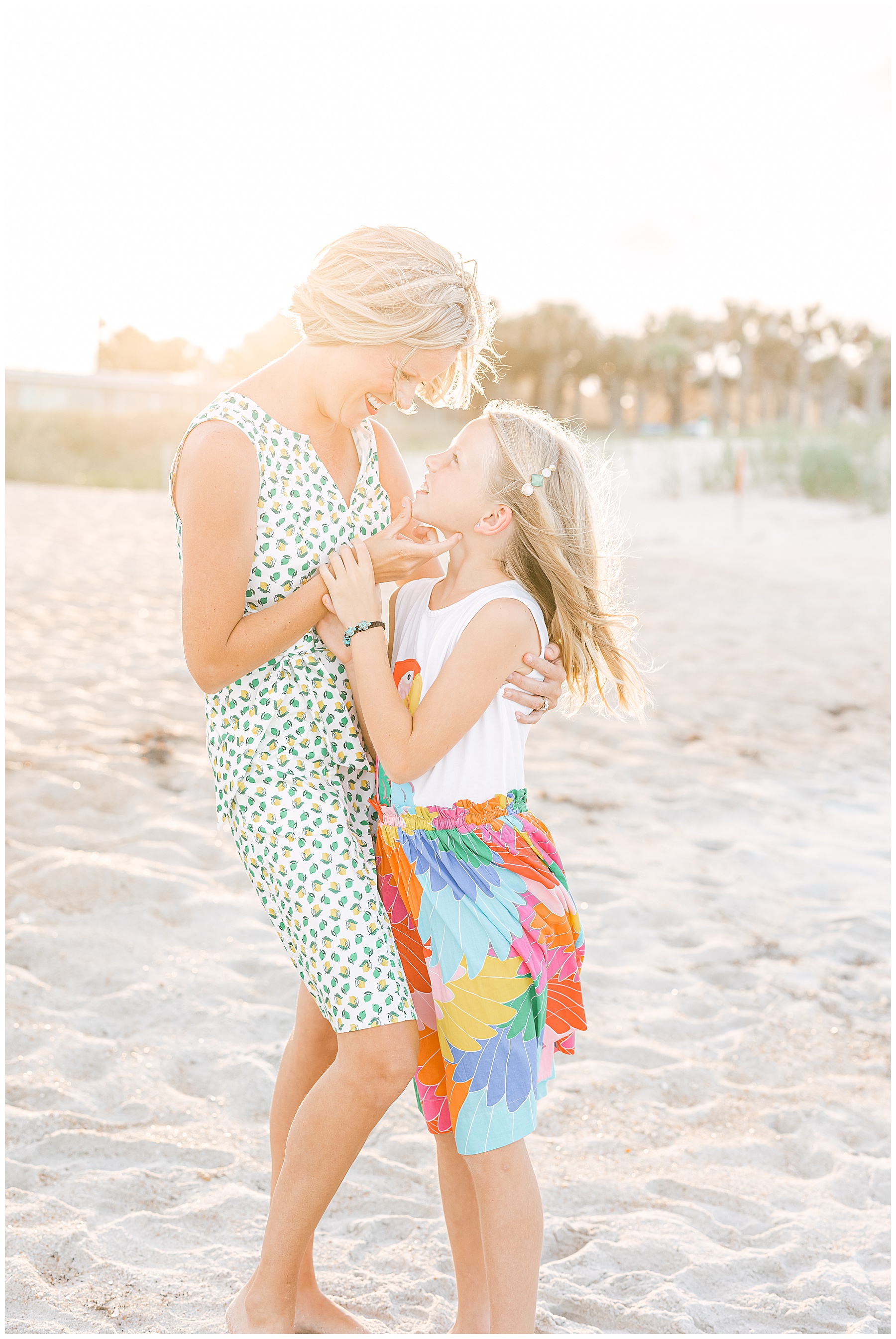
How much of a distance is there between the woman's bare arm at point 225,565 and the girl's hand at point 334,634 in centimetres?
5

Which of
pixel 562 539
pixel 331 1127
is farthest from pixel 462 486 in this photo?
pixel 331 1127

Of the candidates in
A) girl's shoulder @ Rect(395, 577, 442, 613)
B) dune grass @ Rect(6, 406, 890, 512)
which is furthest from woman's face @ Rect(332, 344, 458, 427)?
A: dune grass @ Rect(6, 406, 890, 512)

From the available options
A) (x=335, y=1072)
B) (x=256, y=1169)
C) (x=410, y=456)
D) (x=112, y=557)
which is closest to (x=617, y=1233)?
(x=256, y=1169)

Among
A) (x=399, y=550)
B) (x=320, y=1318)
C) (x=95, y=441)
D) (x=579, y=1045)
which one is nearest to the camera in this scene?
(x=399, y=550)

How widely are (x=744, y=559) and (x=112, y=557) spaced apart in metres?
6.57

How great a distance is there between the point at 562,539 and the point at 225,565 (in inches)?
23.0

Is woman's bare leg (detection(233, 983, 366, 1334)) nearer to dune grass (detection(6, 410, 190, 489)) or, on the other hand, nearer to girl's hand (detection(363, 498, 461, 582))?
girl's hand (detection(363, 498, 461, 582))

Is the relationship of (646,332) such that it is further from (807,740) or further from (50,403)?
(807,740)

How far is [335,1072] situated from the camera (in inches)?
68.0

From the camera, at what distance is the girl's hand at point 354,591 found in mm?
1792

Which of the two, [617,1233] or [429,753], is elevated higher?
[429,753]

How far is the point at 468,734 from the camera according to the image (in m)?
1.87

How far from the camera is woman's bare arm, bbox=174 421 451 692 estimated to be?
175cm

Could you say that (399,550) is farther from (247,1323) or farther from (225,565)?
(247,1323)
